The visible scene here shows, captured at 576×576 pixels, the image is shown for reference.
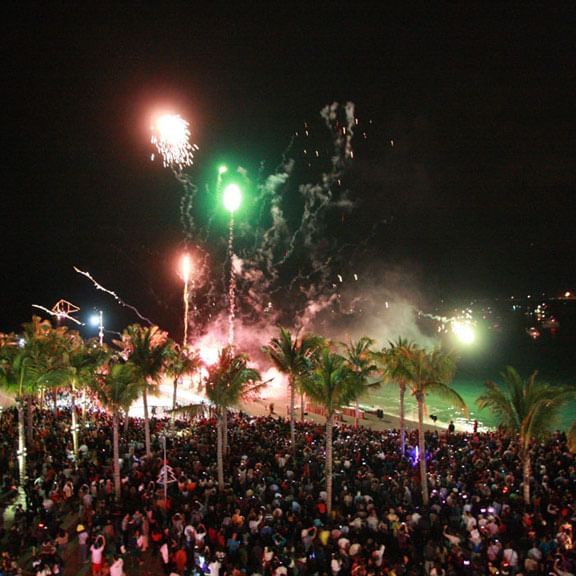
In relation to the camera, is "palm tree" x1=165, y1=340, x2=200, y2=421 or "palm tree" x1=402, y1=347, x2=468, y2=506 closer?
"palm tree" x1=402, y1=347, x2=468, y2=506

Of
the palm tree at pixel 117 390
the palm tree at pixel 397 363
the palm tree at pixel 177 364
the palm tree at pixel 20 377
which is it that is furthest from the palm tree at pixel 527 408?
the palm tree at pixel 20 377

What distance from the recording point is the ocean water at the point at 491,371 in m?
42.5

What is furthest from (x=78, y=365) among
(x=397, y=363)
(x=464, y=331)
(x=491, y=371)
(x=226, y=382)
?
(x=464, y=331)

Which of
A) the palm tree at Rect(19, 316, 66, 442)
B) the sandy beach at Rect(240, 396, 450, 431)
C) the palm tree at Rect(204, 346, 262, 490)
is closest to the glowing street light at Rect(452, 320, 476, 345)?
the sandy beach at Rect(240, 396, 450, 431)

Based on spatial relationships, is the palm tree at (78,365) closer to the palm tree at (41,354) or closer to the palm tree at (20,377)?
the palm tree at (41,354)

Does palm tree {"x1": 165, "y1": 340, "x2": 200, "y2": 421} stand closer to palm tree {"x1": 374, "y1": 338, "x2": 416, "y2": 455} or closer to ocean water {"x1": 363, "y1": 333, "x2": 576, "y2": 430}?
ocean water {"x1": 363, "y1": 333, "x2": 576, "y2": 430}

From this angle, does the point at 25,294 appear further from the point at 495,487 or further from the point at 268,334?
the point at 495,487

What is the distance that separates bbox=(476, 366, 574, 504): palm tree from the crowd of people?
153 centimetres

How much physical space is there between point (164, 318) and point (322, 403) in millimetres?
102344

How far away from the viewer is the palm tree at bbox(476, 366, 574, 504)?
16.0 metres

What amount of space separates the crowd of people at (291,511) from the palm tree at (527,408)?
5.02ft

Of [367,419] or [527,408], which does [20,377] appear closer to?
[527,408]

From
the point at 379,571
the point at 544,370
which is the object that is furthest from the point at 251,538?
the point at 544,370

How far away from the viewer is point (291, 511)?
14.5 meters
